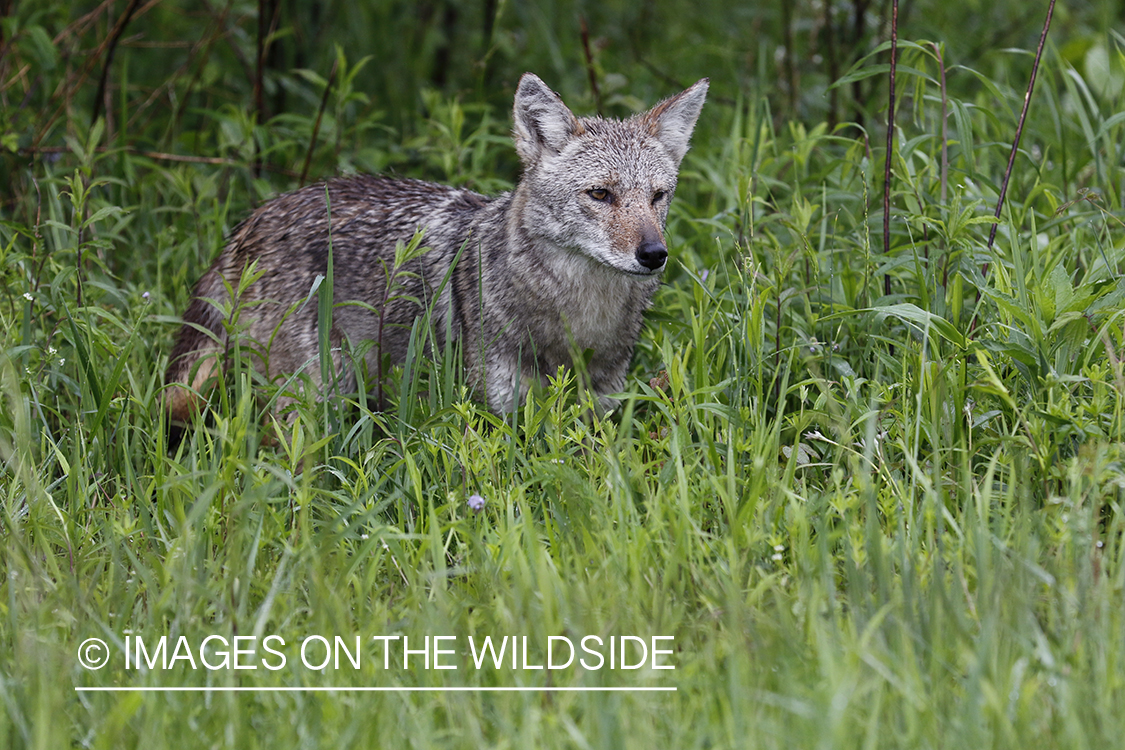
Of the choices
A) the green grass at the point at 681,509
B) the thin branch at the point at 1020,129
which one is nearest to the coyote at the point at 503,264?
the green grass at the point at 681,509

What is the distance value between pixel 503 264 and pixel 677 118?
42.3 inches

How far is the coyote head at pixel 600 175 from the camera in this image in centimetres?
448

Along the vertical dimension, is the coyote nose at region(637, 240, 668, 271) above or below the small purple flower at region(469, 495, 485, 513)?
above

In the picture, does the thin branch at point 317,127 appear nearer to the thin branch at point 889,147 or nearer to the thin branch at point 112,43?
the thin branch at point 112,43

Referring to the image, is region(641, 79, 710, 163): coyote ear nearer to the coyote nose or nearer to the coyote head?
the coyote head

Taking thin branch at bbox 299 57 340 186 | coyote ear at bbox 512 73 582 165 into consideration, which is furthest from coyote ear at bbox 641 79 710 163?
thin branch at bbox 299 57 340 186

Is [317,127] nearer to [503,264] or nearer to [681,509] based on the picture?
[503,264]

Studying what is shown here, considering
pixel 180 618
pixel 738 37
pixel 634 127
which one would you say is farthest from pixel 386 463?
pixel 738 37

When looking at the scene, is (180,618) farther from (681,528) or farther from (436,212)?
(436,212)

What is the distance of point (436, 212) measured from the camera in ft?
17.5

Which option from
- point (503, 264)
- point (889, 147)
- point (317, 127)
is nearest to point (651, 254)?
point (503, 264)

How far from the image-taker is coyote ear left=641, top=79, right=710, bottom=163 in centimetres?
505

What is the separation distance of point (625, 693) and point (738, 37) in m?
7.23

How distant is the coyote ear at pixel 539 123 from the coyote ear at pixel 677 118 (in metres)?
0.39
